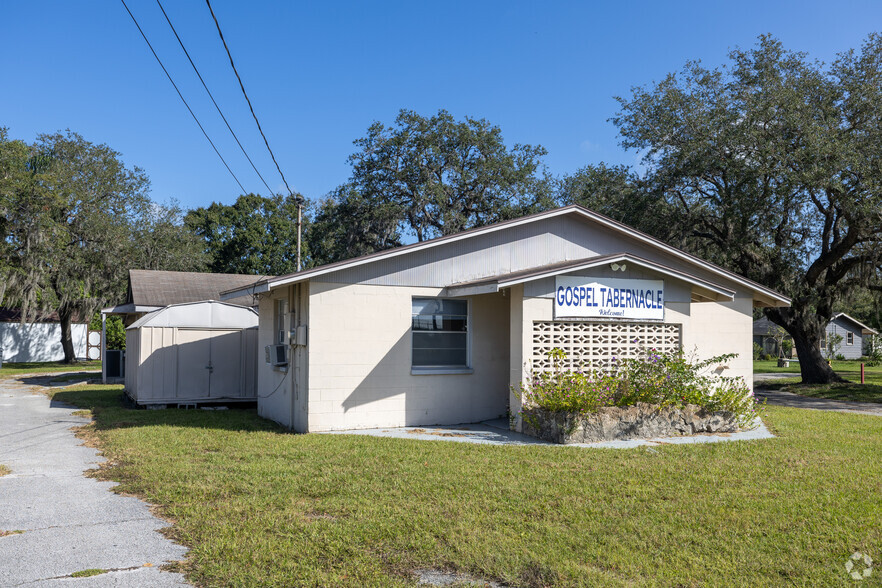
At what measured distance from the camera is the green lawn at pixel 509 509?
4883 mm

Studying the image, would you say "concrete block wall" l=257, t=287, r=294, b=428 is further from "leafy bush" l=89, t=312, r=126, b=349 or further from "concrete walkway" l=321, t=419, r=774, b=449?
"leafy bush" l=89, t=312, r=126, b=349

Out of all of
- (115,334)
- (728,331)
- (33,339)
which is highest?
(728,331)

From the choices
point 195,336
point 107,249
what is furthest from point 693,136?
point 107,249

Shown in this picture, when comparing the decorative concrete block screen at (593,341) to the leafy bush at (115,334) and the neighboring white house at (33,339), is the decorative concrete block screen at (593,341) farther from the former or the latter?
the neighboring white house at (33,339)

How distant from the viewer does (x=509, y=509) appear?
6422 mm

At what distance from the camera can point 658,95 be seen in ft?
72.4

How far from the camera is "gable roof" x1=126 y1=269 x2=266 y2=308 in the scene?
21375mm

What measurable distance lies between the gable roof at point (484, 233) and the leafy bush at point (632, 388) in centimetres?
259

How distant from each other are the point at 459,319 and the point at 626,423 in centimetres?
351

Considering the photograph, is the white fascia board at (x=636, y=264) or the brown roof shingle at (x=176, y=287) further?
the brown roof shingle at (x=176, y=287)

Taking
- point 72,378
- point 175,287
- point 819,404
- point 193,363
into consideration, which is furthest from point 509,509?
point 72,378

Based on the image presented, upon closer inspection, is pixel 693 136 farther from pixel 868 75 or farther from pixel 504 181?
pixel 504 181

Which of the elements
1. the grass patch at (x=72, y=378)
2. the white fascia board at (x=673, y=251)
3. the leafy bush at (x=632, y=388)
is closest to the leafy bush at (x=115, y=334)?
the grass patch at (x=72, y=378)

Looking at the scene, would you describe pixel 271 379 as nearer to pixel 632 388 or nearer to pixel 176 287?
pixel 632 388
